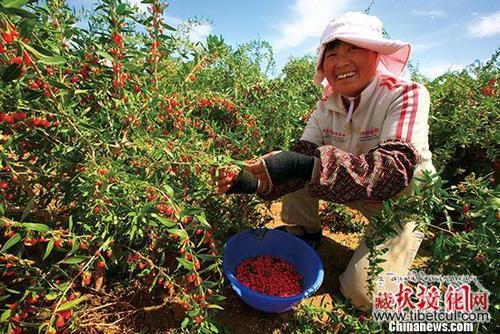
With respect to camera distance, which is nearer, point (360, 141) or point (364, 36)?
point (364, 36)

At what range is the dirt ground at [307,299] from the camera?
6.18ft

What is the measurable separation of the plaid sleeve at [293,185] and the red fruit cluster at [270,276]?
505mm

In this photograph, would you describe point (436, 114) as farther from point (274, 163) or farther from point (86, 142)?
point (86, 142)

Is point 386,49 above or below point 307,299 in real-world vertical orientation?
above

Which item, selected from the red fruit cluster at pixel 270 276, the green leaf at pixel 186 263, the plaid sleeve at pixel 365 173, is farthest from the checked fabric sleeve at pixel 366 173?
the green leaf at pixel 186 263

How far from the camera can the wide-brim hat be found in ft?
6.29

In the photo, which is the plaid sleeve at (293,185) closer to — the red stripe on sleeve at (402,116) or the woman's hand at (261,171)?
the woman's hand at (261,171)

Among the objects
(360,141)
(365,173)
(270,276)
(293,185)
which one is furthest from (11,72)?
(360,141)

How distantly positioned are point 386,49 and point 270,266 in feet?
5.02

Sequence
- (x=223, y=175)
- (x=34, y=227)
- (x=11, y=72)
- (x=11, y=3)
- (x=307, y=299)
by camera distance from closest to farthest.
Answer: (x=11, y=3) → (x=11, y=72) → (x=34, y=227) → (x=223, y=175) → (x=307, y=299)

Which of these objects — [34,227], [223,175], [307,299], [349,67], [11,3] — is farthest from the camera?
[307,299]

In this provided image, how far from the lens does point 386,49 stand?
6.40 feet

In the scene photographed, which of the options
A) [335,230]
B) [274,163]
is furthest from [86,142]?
[335,230]

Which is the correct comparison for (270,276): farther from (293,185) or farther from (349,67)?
(349,67)
